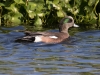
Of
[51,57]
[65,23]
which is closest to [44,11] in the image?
[65,23]

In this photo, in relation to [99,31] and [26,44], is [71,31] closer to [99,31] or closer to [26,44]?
[99,31]

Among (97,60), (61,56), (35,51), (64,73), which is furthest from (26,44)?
(64,73)

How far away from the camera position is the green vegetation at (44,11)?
532 inches

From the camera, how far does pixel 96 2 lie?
44.8ft

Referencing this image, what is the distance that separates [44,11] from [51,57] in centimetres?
420

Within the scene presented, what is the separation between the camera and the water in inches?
328

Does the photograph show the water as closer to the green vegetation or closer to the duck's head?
the duck's head

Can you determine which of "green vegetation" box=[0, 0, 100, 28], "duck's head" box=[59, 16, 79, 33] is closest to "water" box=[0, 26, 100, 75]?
"duck's head" box=[59, 16, 79, 33]

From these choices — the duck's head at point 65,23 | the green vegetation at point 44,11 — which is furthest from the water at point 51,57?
the green vegetation at point 44,11

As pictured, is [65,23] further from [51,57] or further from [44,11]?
[51,57]

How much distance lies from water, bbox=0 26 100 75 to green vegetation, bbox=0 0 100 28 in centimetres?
121

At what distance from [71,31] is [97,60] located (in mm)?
4399

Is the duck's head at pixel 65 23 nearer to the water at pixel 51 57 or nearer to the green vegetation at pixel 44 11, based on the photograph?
the water at pixel 51 57

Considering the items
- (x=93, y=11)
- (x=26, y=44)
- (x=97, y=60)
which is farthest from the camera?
(x=93, y=11)
